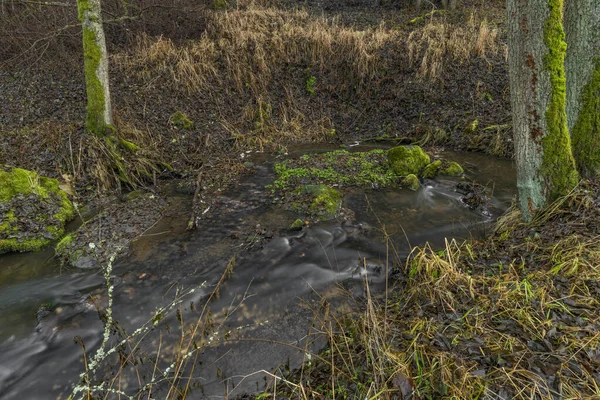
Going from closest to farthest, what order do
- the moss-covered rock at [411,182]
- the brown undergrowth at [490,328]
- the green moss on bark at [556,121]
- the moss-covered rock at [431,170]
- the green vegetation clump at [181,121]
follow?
the brown undergrowth at [490,328]
the green moss on bark at [556,121]
the moss-covered rock at [411,182]
the moss-covered rock at [431,170]
the green vegetation clump at [181,121]

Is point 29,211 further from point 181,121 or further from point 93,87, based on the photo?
point 181,121

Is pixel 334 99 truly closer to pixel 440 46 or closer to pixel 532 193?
pixel 440 46

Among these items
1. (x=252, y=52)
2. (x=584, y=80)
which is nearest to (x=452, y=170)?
(x=584, y=80)

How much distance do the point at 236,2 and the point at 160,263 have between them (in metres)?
13.0

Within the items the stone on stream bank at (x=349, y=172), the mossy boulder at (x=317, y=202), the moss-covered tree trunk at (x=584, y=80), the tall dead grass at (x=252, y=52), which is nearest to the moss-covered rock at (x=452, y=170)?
the stone on stream bank at (x=349, y=172)

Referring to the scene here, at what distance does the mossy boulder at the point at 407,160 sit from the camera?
311 inches

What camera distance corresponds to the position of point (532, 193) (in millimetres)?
4578

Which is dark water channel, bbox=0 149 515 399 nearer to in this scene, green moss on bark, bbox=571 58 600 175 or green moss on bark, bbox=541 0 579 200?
green moss on bark, bbox=541 0 579 200

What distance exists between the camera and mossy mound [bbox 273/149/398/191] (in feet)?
24.9

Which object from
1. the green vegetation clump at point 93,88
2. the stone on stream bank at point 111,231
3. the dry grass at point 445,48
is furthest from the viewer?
the dry grass at point 445,48

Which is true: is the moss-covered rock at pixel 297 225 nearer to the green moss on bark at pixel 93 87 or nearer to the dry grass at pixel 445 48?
the green moss on bark at pixel 93 87

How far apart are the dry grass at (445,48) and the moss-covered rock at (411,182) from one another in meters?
5.33

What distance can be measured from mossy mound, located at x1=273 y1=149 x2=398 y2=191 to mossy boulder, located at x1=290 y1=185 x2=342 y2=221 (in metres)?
0.59

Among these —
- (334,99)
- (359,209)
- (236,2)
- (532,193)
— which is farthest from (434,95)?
(236,2)
